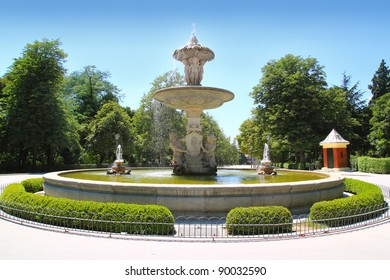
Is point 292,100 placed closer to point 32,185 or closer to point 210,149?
point 210,149

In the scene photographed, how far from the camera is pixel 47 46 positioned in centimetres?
4138

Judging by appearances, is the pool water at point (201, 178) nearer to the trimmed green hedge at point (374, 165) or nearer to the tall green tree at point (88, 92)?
the trimmed green hedge at point (374, 165)

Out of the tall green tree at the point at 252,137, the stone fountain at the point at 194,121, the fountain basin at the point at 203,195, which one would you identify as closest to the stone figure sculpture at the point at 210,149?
the stone fountain at the point at 194,121

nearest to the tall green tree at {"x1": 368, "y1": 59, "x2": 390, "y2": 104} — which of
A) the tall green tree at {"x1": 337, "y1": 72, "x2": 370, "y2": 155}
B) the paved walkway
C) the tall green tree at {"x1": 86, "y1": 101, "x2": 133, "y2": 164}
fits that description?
the tall green tree at {"x1": 337, "y1": 72, "x2": 370, "y2": 155}

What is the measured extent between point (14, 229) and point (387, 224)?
10713mm

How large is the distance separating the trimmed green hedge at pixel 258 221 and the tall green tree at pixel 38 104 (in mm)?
34778

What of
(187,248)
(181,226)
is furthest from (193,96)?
(187,248)

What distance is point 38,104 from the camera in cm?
3909

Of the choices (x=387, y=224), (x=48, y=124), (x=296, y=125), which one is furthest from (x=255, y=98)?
(x=387, y=224)

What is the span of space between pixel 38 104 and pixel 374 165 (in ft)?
130

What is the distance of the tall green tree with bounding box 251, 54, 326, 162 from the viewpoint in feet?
125

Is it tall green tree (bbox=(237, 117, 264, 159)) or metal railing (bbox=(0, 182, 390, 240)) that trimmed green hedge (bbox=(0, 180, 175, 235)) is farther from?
tall green tree (bbox=(237, 117, 264, 159))

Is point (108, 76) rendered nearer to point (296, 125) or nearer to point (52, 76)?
point (52, 76)

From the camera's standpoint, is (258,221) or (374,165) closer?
(258,221)
